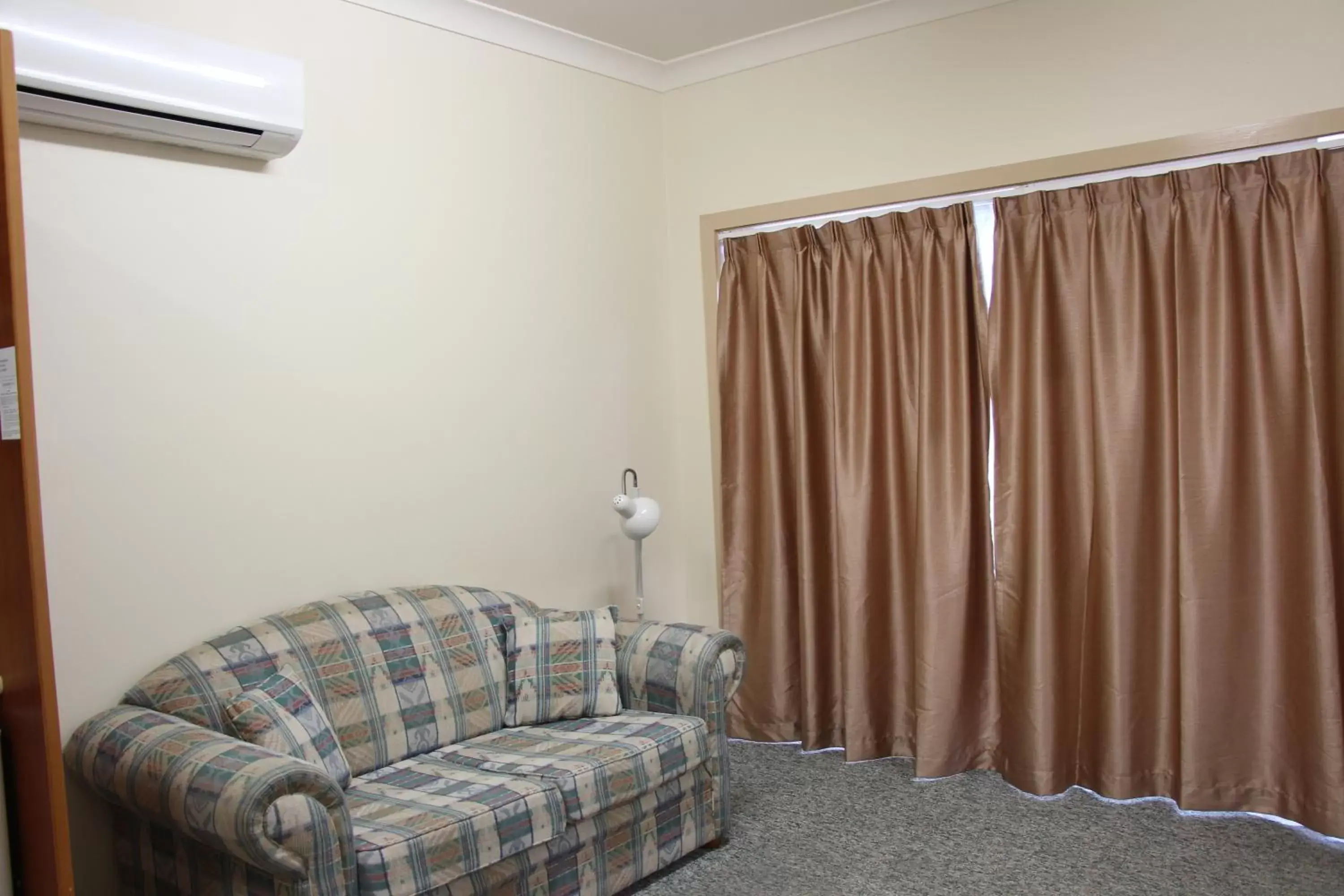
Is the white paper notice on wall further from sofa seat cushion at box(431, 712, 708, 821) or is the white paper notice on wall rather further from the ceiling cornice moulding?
the ceiling cornice moulding

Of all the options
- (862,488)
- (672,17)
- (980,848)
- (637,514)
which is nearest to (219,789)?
(637,514)

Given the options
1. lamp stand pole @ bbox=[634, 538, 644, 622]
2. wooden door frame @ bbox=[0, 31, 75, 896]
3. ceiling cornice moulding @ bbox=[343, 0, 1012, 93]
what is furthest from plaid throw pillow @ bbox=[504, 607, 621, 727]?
ceiling cornice moulding @ bbox=[343, 0, 1012, 93]

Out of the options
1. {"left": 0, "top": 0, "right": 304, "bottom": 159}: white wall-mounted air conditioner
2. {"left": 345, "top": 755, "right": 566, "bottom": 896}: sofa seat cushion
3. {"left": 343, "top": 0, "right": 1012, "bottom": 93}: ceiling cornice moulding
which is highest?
{"left": 343, "top": 0, "right": 1012, "bottom": 93}: ceiling cornice moulding

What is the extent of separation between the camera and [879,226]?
156 inches

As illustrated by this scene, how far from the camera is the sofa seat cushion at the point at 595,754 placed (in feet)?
9.12

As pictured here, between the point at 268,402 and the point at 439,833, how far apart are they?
1.39m

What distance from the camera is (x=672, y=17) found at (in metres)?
3.93

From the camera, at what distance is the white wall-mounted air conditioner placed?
2484 millimetres

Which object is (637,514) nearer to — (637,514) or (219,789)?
(637,514)

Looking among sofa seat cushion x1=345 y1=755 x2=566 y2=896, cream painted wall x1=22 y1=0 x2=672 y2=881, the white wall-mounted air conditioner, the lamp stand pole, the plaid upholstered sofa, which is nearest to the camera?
the plaid upholstered sofa

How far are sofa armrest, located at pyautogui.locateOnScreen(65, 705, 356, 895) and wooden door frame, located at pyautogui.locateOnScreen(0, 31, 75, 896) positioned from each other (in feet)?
0.81

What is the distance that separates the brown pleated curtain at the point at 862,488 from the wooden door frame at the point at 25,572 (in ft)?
8.62

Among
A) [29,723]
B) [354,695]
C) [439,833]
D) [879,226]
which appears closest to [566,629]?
[354,695]

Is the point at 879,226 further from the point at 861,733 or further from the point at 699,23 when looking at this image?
the point at 861,733
